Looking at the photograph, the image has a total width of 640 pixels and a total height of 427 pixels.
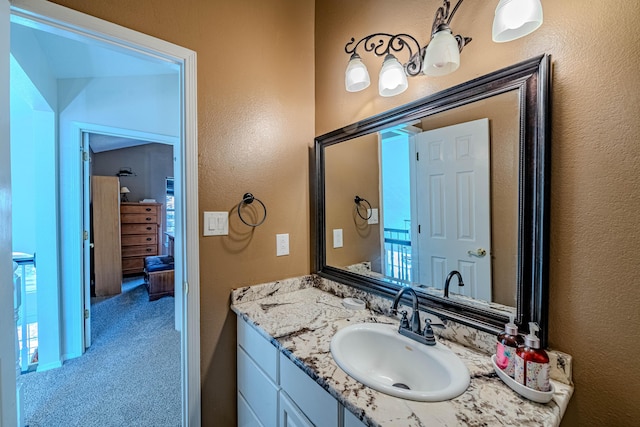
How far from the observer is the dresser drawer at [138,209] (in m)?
5.07

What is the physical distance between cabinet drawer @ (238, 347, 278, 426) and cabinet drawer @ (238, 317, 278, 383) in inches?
1.2

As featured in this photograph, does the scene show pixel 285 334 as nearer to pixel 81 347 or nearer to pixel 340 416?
pixel 340 416

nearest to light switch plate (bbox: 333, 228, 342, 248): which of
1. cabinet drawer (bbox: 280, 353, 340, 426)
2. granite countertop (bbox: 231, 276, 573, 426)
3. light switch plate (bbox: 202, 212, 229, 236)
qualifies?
granite countertop (bbox: 231, 276, 573, 426)

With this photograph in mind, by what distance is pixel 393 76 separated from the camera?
1103 mm

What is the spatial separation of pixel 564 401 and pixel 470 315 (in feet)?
0.96

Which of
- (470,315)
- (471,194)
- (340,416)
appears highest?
(471,194)

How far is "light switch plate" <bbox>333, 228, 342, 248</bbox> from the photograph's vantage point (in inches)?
60.0

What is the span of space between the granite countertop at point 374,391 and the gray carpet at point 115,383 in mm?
1196

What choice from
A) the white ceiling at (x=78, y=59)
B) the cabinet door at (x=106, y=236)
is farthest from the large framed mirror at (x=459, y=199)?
the cabinet door at (x=106, y=236)

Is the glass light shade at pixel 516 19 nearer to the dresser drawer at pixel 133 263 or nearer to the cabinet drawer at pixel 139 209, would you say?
the cabinet drawer at pixel 139 209

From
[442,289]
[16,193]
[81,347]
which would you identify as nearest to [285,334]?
[442,289]

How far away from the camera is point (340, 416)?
71 cm

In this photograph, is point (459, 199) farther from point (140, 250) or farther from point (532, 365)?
point (140, 250)

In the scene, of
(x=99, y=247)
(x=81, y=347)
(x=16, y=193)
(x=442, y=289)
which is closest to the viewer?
(x=442, y=289)
